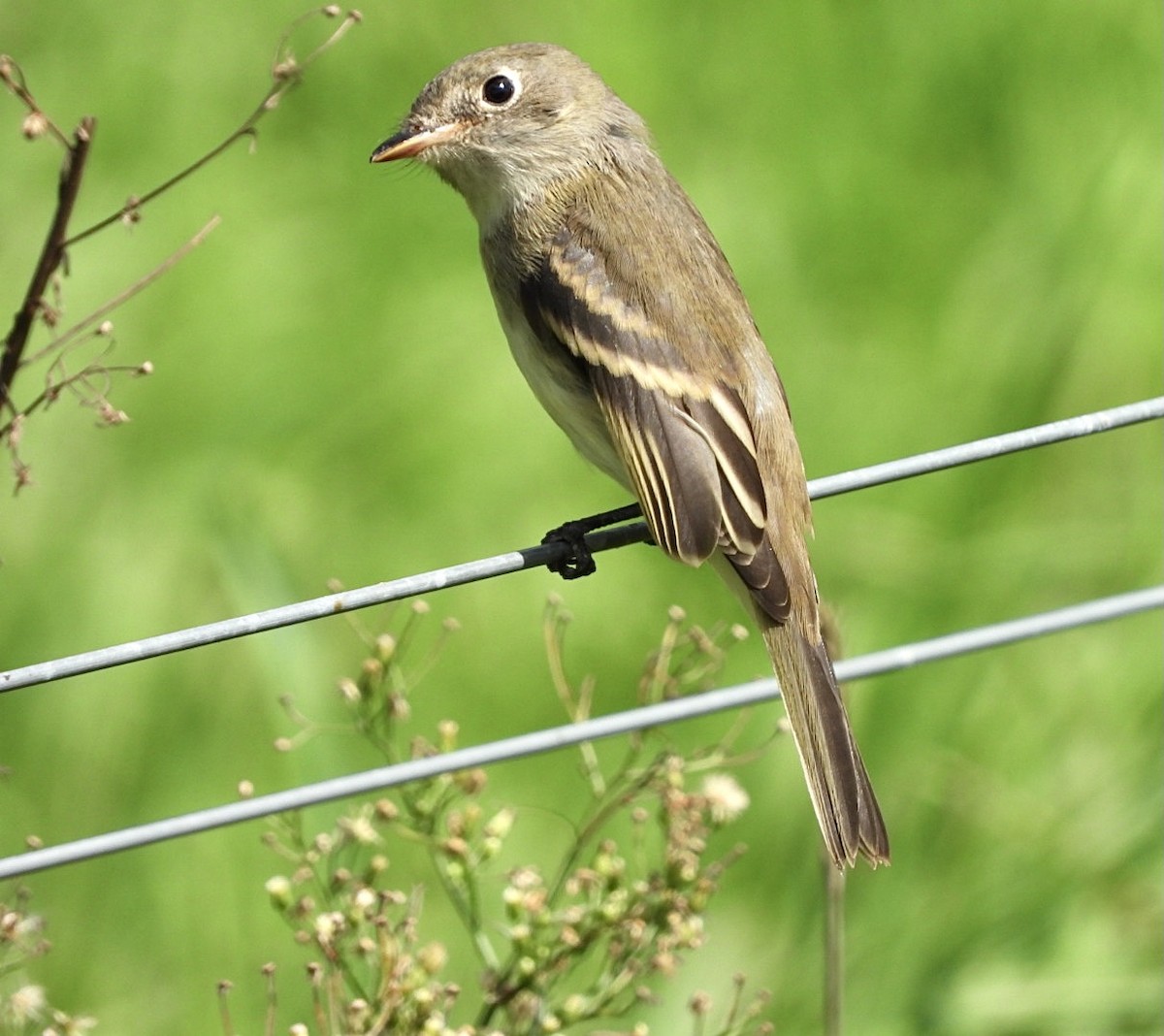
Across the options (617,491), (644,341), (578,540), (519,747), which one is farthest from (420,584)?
(617,491)

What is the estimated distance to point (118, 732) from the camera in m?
4.27

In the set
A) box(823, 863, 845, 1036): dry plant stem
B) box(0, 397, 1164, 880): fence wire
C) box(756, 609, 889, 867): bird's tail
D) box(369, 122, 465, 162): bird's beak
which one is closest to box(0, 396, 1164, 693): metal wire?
box(0, 397, 1164, 880): fence wire

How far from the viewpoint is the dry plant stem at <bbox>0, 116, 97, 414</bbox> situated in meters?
2.54

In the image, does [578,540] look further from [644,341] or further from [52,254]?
[52,254]

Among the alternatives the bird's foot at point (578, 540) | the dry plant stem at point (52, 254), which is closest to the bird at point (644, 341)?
the bird's foot at point (578, 540)

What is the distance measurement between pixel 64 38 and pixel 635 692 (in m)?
2.40

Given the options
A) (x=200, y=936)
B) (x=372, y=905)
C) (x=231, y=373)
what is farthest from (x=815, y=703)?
(x=231, y=373)

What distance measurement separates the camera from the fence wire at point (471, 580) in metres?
2.37

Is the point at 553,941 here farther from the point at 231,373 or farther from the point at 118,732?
the point at 231,373

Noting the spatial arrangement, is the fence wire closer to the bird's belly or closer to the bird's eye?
the bird's belly

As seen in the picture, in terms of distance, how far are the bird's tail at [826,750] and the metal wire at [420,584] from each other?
1.77ft

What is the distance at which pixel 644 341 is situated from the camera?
11.4 ft

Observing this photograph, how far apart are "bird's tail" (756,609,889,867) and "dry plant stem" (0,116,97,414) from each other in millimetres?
1335

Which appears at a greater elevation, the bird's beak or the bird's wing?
the bird's beak
